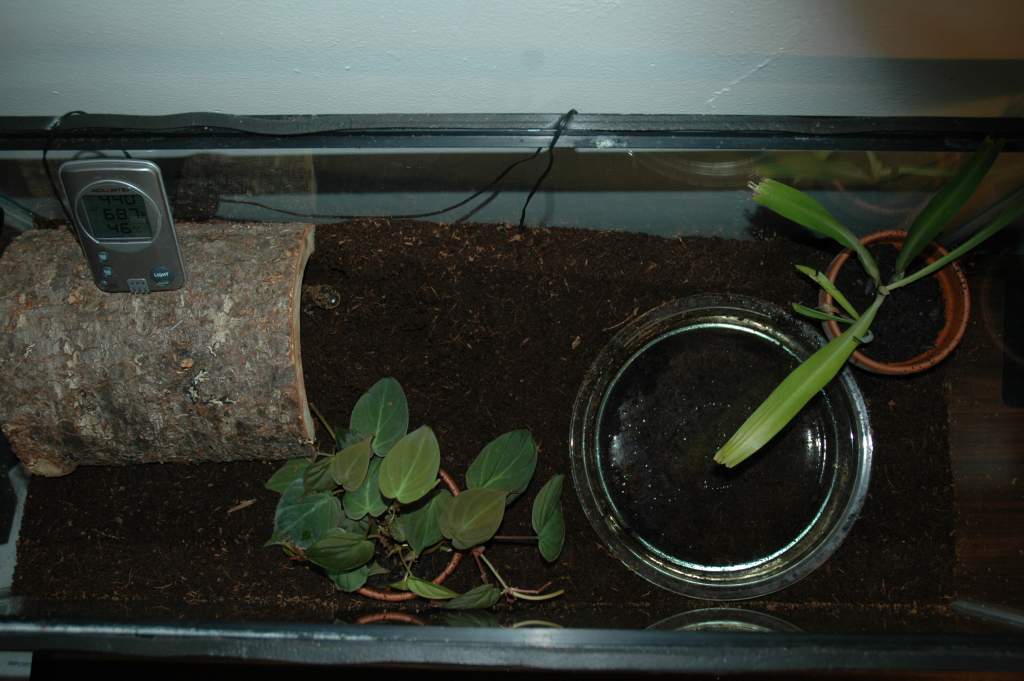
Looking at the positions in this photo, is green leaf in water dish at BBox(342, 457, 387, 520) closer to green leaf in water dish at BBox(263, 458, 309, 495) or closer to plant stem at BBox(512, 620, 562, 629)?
green leaf in water dish at BBox(263, 458, 309, 495)

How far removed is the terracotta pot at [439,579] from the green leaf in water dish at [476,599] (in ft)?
0.38

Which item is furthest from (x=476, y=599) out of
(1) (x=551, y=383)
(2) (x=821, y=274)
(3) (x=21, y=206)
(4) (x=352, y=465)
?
(3) (x=21, y=206)

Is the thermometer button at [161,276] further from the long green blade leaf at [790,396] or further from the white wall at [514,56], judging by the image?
the long green blade leaf at [790,396]

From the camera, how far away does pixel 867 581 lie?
155 cm

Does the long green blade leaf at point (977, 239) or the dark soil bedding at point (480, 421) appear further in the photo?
the dark soil bedding at point (480, 421)

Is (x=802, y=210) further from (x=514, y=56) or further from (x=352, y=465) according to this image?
(x=352, y=465)

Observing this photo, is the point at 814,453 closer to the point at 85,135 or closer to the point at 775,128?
the point at 775,128

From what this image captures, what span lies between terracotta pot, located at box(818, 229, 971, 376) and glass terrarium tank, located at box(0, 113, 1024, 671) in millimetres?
20

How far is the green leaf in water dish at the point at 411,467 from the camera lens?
4.36 ft

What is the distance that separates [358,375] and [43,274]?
2.04 ft

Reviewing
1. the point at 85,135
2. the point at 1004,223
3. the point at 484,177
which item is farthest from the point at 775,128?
the point at 85,135

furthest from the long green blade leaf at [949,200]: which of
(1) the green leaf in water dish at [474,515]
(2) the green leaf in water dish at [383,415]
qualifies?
(2) the green leaf in water dish at [383,415]

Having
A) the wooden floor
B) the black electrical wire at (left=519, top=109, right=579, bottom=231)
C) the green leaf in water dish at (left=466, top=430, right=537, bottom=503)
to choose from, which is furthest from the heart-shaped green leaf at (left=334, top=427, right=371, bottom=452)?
the wooden floor

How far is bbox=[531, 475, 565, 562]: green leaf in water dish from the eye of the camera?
138 cm
